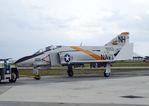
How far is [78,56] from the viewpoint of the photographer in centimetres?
3216

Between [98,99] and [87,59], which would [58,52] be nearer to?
[87,59]

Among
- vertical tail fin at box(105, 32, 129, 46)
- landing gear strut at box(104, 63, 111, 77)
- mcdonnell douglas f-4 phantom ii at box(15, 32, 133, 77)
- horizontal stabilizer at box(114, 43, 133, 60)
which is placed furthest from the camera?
vertical tail fin at box(105, 32, 129, 46)

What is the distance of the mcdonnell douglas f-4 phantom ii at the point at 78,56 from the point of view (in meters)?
30.1

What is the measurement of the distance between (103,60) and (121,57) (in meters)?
2.93

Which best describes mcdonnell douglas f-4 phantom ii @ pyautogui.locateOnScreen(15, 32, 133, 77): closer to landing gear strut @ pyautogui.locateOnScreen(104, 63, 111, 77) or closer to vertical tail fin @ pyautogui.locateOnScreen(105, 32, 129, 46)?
landing gear strut @ pyautogui.locateOnScreen(104, 63, 111, 77)

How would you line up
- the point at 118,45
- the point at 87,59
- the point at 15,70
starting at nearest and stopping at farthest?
the point at 15,70, the point at 87,59, the point at 118,45

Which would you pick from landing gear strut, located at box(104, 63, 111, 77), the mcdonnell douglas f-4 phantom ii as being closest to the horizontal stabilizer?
the mcdonnell douglas f-4 phantom ii

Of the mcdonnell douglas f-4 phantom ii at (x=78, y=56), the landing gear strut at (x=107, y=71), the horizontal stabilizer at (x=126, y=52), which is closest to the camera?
the mcdonnell douglas f-4 phantom ii at (x=78, y=56)

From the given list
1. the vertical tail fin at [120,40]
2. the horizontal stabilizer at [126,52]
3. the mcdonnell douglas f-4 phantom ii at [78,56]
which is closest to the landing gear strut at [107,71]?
the mcdonnell douglas f-4 phantom ii at [78,56]

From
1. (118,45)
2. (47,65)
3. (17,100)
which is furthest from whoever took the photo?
(118,45)

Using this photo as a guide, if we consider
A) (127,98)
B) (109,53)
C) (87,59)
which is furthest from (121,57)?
(127,98)

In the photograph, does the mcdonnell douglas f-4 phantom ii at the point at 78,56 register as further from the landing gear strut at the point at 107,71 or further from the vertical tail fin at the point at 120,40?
the vertical tail fin at the point at 120,40

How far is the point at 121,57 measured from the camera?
1363 inches

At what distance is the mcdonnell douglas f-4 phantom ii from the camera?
3006 cm
